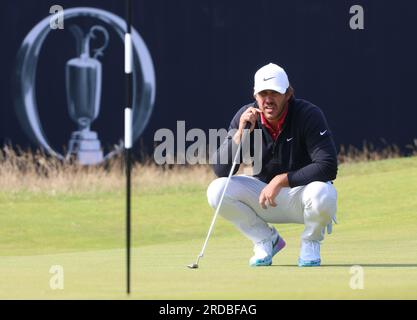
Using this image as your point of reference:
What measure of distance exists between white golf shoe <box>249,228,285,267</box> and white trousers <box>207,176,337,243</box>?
0.04 m

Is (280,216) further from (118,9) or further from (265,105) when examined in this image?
(118,9)

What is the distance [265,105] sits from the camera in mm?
8328

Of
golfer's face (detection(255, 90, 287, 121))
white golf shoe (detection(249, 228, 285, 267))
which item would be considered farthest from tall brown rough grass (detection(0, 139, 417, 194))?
golfer's face (detection(255, 90, 287, 121))

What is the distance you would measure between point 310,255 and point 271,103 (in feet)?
3.65

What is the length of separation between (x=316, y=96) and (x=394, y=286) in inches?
448

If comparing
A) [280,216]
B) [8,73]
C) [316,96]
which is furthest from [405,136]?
[280,216]

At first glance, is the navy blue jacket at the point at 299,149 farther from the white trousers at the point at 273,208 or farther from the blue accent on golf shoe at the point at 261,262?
the blue accent on golf shoe at the point at 261,262

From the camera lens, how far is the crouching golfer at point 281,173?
326 inches

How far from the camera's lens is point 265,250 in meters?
8.65

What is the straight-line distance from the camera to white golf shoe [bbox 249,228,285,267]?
8.55 m

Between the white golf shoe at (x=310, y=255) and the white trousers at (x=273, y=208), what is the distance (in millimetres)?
44

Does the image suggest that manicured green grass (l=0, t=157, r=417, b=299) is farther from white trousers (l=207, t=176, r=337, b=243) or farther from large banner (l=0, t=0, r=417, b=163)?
large banner (l=0, t=0, r=417, b=163)

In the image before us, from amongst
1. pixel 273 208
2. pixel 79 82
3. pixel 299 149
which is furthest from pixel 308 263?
pixel 79 82

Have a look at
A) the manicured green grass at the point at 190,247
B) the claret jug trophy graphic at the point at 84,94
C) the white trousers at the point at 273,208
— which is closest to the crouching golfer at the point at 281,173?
the white trousers at the point at 273,208
